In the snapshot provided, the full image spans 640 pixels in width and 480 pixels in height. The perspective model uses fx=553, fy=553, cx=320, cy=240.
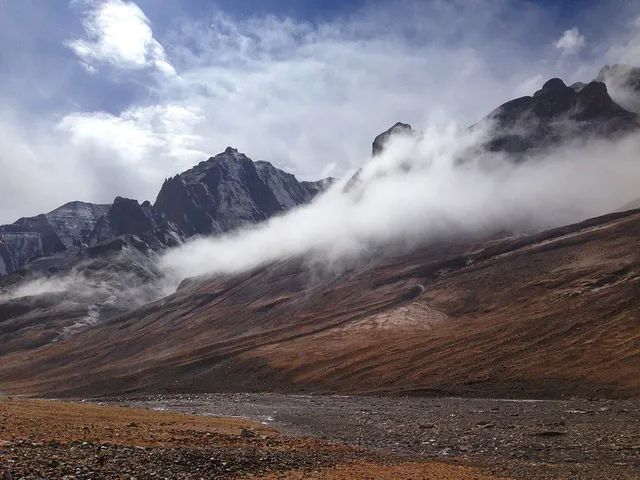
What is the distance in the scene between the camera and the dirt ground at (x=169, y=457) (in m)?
18.3

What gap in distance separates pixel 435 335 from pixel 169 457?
94379 mm

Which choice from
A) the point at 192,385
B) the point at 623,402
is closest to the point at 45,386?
the point at 192,385

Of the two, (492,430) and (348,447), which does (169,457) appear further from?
(492,430)

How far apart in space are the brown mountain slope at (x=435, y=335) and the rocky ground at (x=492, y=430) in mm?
14379

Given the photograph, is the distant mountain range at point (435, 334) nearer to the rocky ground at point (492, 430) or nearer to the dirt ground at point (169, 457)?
the rocky ground at point (492, 430)

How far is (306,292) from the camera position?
18975 cm

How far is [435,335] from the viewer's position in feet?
364

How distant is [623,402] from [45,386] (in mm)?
148420

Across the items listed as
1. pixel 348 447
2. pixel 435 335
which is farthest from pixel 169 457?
pixel 435 335

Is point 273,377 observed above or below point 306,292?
below

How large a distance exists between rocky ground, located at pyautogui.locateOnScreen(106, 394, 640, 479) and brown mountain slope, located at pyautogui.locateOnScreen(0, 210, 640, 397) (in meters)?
14.4

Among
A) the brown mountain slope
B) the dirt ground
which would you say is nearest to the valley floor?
the dirt ground

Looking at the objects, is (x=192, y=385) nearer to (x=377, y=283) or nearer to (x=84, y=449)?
(x=377, y=283)

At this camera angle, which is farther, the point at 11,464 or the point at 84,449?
the point at 84,449
